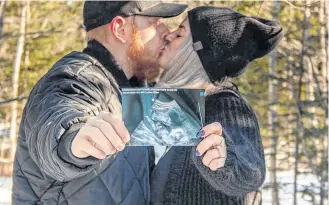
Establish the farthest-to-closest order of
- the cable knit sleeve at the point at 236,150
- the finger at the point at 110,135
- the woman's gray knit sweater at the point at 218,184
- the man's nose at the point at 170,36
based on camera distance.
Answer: the man's nose at the point at 170,36
the woman's gray knit sweater at the point at 218,184
the cable knit sleeve at the point at 236,150
the finger at the point at 110,135

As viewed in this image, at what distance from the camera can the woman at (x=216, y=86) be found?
204cm

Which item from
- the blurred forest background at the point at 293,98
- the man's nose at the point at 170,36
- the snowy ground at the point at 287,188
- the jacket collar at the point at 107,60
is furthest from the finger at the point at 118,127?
the snowy ground at the point at 287,188

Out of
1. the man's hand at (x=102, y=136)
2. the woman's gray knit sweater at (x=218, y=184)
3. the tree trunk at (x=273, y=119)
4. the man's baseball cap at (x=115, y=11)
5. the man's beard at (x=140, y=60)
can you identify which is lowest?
the tree trunk at (x=273, y=119)

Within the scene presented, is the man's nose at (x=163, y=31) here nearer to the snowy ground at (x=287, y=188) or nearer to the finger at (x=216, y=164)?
the finger at (x=216, y=164)

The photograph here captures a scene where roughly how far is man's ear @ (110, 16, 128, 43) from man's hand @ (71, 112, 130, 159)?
806 mm

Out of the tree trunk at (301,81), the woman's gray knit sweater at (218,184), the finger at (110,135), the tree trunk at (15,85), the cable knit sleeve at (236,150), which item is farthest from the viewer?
the tree trunk at (15,85)

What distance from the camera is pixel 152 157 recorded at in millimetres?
2176

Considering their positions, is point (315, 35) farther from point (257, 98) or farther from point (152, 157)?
point (152, 157)

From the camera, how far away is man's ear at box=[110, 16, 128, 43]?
7.50 feet

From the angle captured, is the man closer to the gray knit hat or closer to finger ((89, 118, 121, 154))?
finger ((89, 118, 121, 154))

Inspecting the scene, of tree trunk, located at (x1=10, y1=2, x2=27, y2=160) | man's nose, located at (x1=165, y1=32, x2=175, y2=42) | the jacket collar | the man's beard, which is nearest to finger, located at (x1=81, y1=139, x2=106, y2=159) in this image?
the jacket collar

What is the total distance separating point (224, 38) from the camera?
7.51 feet

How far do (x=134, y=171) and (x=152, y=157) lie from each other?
0.12 m

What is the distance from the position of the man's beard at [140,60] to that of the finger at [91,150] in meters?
0.83
